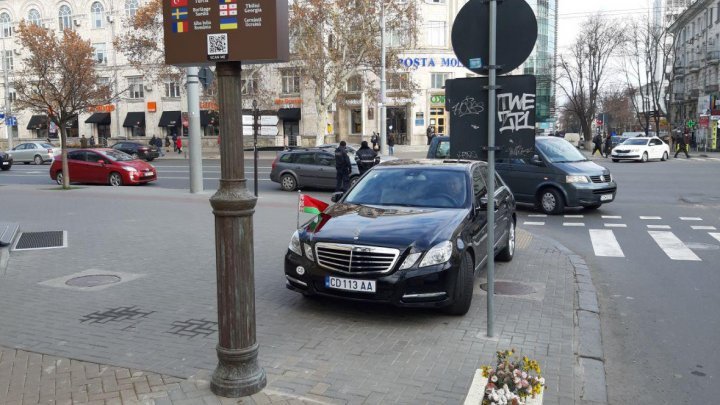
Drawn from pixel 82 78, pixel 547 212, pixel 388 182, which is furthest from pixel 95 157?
pixel 388 182

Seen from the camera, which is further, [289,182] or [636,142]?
[636,142]

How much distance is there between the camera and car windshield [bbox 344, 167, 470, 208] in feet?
24.4

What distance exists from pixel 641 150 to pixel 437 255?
110 ft

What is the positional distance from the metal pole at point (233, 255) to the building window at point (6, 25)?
71563mm

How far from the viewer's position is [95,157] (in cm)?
2380

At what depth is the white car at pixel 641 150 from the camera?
116 feet

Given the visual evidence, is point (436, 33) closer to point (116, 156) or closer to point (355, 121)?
point (355, 121)

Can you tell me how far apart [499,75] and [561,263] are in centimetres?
446

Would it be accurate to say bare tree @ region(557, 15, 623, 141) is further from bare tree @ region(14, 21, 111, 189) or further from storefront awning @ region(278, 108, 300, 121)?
bare tree @ region(14, 21, 111, 189)

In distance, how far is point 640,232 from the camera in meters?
12.1

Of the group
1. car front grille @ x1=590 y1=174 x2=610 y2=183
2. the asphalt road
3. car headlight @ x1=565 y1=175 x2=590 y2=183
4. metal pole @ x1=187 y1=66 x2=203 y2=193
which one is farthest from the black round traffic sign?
metal pole @ x1=187 y1=66 x2=203 y2=193

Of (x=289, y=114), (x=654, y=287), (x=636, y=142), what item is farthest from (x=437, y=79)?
(x=654, y=287)

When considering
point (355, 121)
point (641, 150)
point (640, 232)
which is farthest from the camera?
point (355, 121)

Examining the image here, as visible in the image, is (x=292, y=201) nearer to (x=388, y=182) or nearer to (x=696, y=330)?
(x=388, y=182)
